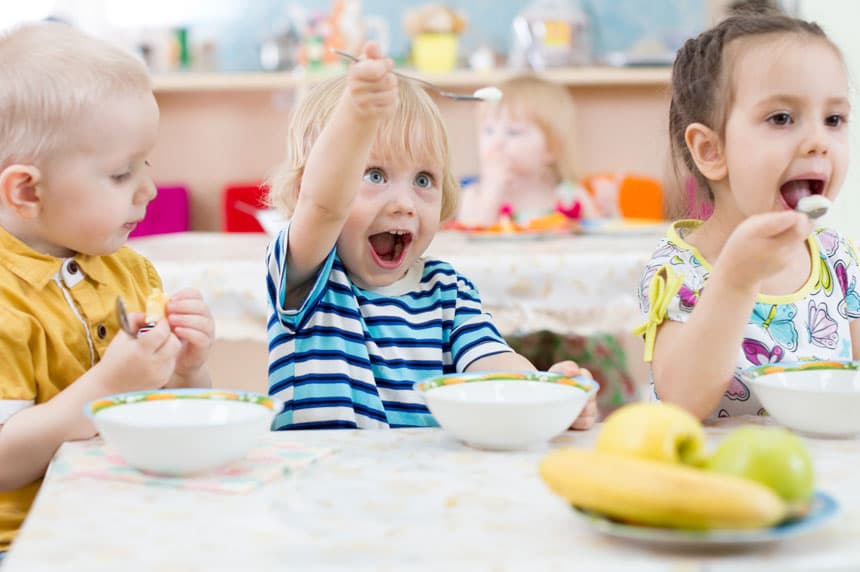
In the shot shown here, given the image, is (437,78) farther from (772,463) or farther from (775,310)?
(772,463)

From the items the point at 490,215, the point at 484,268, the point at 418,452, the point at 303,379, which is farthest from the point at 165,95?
the point at 418,452

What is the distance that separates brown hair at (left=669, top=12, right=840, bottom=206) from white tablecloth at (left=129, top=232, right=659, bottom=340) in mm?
846

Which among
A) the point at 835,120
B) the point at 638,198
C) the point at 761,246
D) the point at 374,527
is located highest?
the point at 835,120

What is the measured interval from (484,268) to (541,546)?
157 centimetres

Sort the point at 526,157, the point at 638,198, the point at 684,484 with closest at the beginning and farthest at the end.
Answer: the point at 684,484 → the point at 526,157 → the point at 638,198

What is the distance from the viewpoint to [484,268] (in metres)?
2.22

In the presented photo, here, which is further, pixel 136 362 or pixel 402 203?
pixel 402 203

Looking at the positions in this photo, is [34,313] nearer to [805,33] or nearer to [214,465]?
[214,465]

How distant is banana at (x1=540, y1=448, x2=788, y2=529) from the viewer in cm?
63

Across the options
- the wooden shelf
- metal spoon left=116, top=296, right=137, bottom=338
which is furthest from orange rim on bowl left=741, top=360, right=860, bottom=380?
the wooden shelf

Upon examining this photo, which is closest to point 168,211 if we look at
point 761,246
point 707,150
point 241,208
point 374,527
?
point 241,208

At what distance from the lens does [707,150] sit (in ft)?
4.36

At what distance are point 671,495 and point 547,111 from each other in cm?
276

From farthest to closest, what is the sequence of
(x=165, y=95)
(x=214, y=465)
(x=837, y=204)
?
1. (x=165, y=95)
2. (x=837, y=204)
3. (x=214, y=465)
